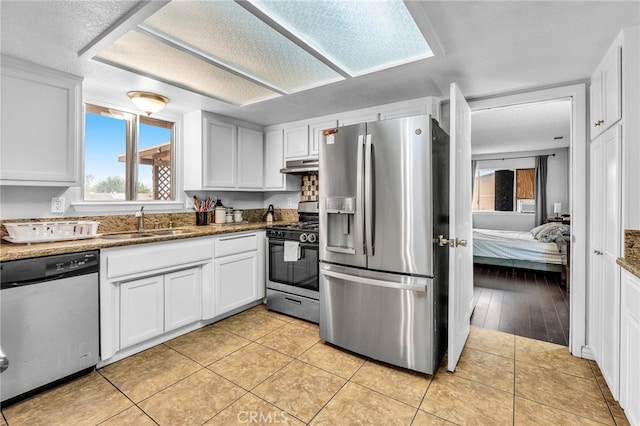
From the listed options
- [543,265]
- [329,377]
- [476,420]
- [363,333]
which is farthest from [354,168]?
[543,265]

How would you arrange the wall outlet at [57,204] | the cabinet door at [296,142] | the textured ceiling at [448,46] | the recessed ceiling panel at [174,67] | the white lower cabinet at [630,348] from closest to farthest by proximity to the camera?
the white lower cabinet at [630,348]
the textured ceiling at [448,46]
the recessed ceiling panel at [174,67]
the wall outlet at [57,204]
the cabinet door at [296,142]

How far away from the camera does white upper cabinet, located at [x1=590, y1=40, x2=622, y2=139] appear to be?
1778mm

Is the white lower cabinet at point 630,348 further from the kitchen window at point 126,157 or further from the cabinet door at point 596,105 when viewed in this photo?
the kitchen window at point 126,157

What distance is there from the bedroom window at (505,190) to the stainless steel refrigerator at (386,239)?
5.90m

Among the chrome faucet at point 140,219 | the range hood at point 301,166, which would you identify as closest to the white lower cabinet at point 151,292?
the chrome faucet at point 140,219

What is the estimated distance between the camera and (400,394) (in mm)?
1904

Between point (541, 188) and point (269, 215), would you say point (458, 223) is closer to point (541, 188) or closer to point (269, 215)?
point (269, 215)

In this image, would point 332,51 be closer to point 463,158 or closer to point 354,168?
point 354,168

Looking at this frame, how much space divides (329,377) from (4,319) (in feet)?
6.44

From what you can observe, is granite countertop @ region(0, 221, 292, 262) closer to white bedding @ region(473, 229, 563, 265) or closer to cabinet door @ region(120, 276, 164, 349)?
cabinet door @ region(120, 276, 164, 349)

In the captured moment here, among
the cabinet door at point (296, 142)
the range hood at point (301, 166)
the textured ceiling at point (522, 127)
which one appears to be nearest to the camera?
the range hood at point (301, 166)

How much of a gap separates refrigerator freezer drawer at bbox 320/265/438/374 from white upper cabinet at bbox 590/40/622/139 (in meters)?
1.51

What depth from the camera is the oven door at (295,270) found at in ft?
9.65
